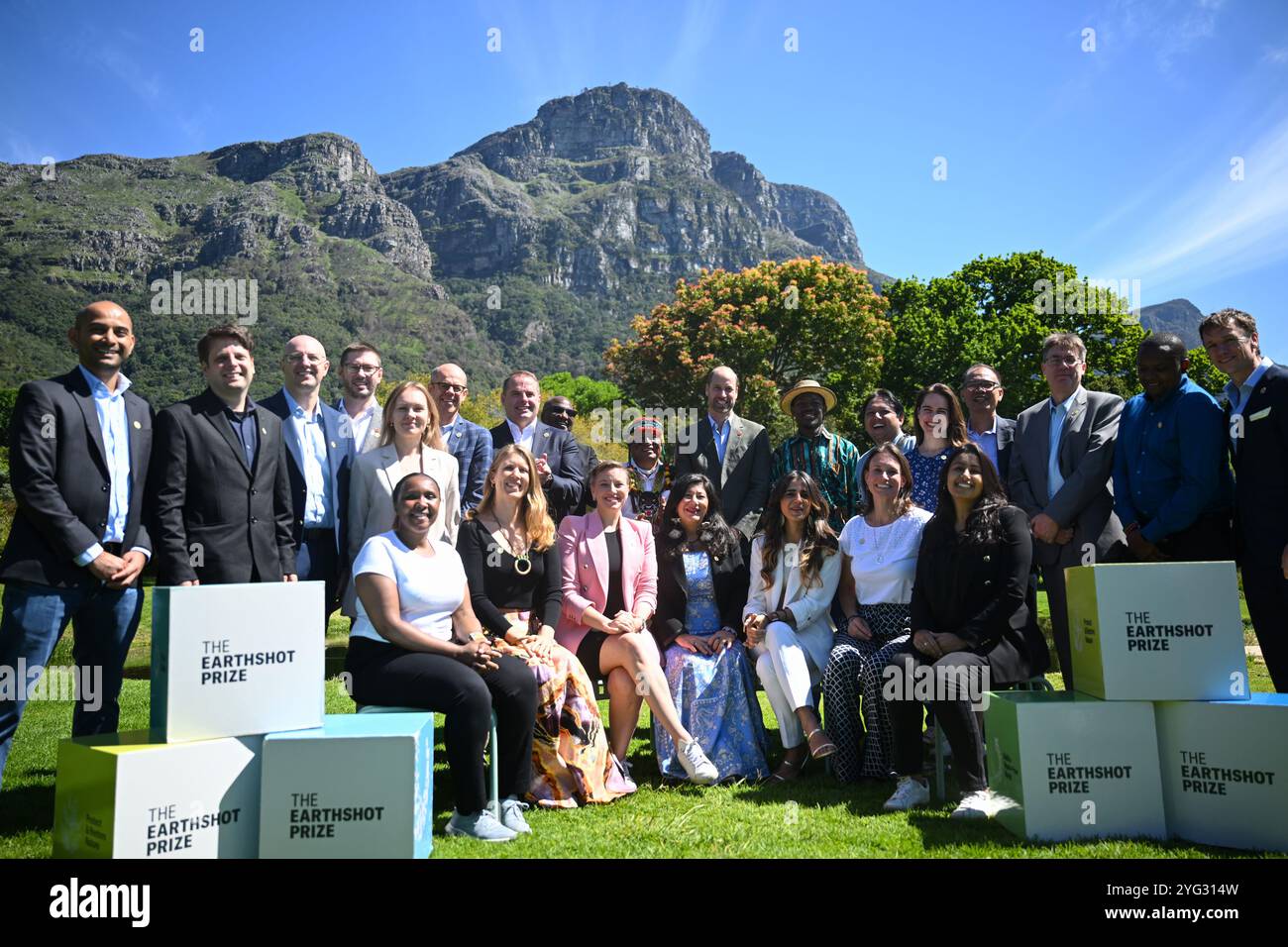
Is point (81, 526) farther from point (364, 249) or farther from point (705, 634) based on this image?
point (364, 249)

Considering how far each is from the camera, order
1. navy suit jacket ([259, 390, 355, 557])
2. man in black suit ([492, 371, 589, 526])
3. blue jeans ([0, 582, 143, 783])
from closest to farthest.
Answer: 1. blue jeans ([0, 582, 143, 783])
2. navy suit jacket ([259, 390, 355, 557])
3. man in black suit ([492, 371, 589, 526])

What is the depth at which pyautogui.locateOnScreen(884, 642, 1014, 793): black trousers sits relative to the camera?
4500 millimetres

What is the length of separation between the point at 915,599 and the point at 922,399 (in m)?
1.88

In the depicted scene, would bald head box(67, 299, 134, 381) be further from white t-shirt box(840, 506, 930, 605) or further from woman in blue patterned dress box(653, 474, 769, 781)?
white t-shirt box(840, 506, 930, 605)

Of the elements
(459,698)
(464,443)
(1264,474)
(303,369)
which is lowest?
(459,698)

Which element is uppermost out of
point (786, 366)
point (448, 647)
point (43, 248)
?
point (43, 248)

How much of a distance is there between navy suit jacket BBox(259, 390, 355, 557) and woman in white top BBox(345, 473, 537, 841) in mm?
937

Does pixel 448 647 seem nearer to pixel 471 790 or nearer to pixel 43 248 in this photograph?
pixel 471 790

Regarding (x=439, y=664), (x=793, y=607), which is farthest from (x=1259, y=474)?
(x=439, y=664)

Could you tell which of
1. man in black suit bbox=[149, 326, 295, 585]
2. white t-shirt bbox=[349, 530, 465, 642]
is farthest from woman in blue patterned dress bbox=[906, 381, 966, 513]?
man in black suit bbox=[149, 326, 295, 585]

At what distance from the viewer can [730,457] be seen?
705 centimetres

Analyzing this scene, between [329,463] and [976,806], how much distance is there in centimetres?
441
